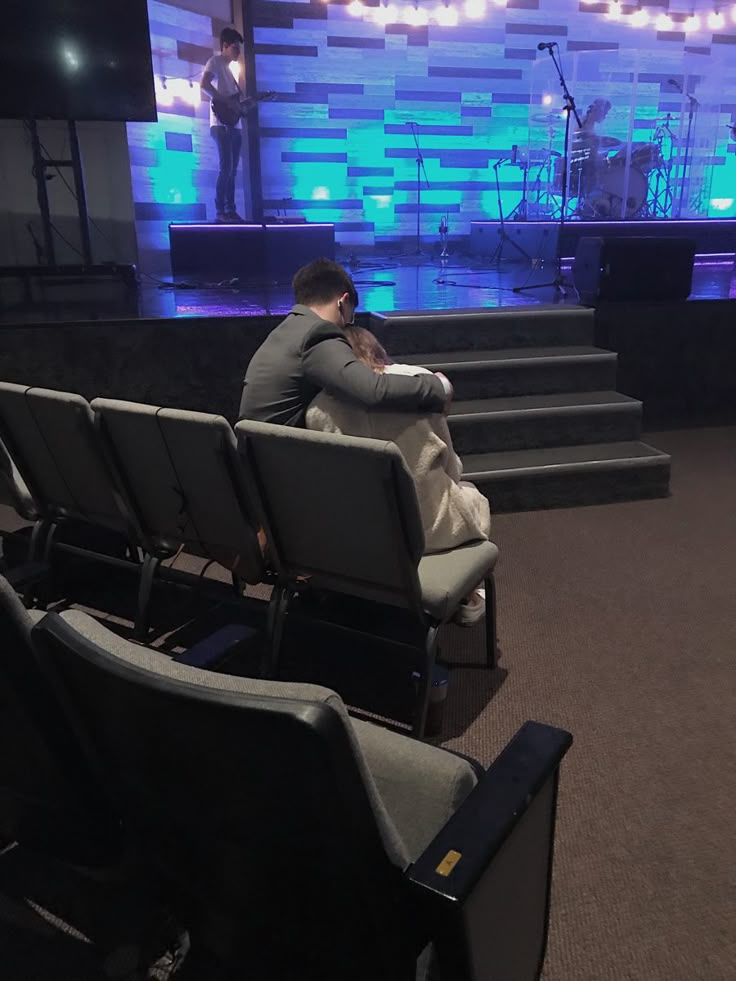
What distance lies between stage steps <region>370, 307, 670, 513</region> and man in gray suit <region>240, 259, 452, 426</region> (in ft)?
4.51

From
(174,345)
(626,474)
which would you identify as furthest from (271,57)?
(626,474)

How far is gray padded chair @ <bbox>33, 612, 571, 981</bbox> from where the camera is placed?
80cm

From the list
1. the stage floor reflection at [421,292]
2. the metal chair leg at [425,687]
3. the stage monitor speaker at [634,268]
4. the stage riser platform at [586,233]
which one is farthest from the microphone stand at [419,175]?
the metal chair leg at [425,687]

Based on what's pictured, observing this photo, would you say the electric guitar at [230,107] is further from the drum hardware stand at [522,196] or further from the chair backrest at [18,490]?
the chair backrest at [18,490]

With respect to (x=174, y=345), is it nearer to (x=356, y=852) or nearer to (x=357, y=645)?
(x=357, y=645)

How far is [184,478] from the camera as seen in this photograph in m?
2.19

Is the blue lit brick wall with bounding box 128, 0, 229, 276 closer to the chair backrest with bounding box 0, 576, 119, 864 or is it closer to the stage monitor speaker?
the stage monitor speaker

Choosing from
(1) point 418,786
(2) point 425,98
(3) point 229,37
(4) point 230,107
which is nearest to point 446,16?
(2) point 425,98

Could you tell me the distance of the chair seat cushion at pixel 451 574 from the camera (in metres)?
1.97

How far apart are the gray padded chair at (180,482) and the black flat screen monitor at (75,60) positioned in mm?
4218

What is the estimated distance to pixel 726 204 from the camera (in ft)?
31.3

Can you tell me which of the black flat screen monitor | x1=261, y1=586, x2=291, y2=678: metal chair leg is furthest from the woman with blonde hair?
the black flat screen monitor

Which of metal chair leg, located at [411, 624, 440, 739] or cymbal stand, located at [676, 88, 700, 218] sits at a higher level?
cymbal stand, located at [676, 88, 700, 218]

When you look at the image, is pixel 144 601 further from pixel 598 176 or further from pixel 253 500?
pixel 598 176
